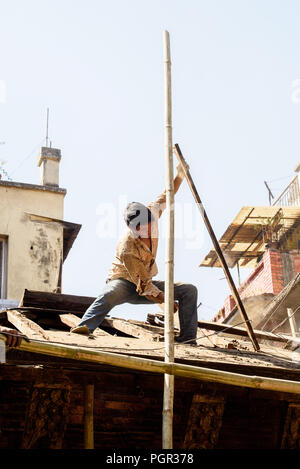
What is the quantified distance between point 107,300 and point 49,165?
10.2m

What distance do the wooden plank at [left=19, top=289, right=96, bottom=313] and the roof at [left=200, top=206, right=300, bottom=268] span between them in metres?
12.0

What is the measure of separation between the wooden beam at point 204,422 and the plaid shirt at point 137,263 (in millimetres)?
1541

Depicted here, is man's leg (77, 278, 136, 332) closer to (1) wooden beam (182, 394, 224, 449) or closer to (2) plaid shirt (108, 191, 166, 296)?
(2) plaid shirt (108, 191, 166, 296)

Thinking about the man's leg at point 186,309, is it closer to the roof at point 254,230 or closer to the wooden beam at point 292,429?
the wooden beam at point 292,429

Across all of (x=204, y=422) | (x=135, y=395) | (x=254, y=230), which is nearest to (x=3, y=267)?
(x=254, y=230)

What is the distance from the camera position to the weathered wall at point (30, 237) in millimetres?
15227

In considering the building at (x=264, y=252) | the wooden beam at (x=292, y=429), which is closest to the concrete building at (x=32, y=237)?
the building at (x=264, y=252)

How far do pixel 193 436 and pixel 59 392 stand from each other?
3.88 ft

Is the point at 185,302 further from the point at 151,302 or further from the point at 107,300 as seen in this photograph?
the point at 107,300

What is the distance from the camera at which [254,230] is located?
21.3 meters

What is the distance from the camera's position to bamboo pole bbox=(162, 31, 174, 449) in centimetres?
577
